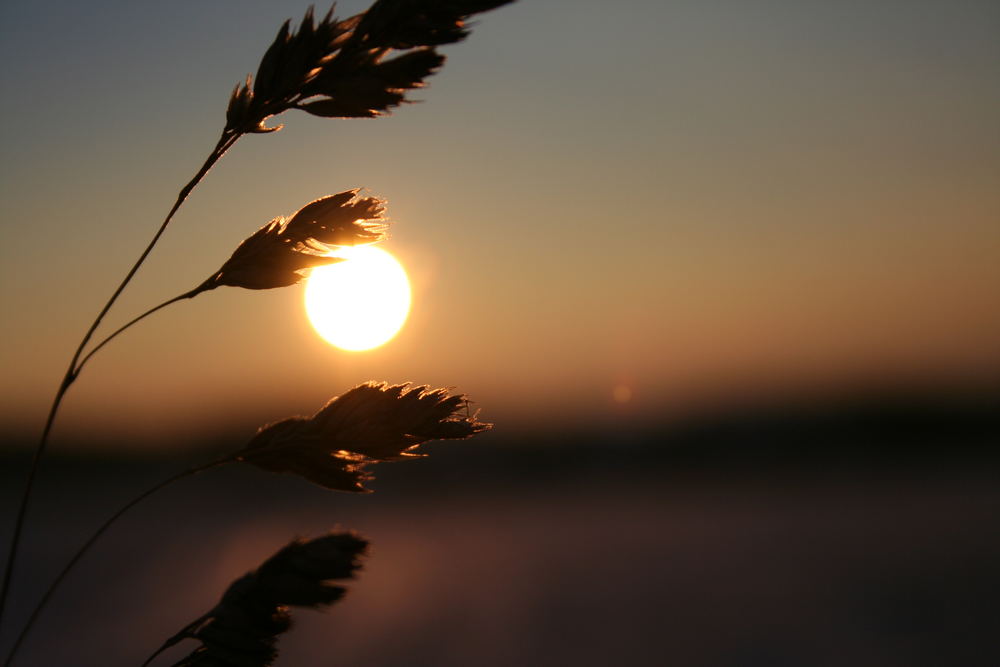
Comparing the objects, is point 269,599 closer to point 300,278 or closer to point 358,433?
point 358,433

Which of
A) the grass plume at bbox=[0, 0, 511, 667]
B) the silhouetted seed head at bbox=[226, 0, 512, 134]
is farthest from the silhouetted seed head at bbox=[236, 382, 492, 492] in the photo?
the silhouetted seed head at bbox=[226, 0, 512, 134]

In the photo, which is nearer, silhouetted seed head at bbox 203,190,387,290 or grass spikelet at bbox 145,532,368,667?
grass spikelet at bbox 145,532,368,667

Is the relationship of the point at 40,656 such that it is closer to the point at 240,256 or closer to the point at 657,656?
the point at 657,656

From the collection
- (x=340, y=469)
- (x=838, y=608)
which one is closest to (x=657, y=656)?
(x=838, y=608)

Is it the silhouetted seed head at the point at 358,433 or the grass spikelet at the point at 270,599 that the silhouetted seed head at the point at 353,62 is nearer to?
the silhouetted seed head at the point at 358,433

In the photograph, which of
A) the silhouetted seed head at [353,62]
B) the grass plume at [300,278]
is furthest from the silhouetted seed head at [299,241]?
the silhouetted seed head at [353,62]

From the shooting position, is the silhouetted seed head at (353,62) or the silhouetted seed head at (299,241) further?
the silhouetted seed head at (299,241)

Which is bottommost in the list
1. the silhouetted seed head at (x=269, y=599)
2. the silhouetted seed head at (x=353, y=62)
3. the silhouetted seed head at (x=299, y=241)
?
the silhouetted seed head at (x=269, y=599)

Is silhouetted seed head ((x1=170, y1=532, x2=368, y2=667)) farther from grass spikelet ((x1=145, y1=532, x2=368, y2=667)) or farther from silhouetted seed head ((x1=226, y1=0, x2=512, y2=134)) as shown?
silhouetted seed head ((x1=226, y1=0, x2=512, y2=134))
